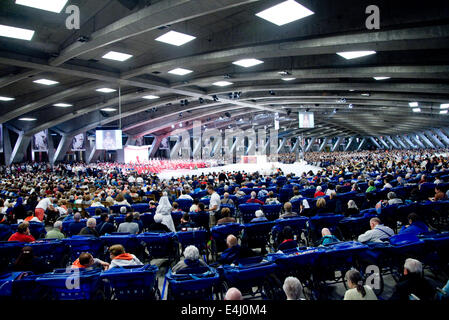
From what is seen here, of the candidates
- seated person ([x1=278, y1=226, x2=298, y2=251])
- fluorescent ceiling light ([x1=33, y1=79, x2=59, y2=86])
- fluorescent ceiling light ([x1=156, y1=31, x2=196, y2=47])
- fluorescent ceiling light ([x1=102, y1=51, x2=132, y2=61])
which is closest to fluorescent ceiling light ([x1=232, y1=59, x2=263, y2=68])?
fluorescent ceiling light ([x1=156, y1=31, x2=196, y2=47])

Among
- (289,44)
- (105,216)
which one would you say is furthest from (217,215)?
(289,44)

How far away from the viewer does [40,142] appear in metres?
32.8

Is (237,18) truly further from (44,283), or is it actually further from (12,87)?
(12,87)

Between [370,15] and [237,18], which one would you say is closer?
[370,15]

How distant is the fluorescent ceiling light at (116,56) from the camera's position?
13562 millimetres

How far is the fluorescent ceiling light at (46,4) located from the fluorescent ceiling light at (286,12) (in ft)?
20.4

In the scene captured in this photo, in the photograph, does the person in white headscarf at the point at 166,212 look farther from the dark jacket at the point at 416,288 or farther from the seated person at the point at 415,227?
the dark jacket at the point at 416,288

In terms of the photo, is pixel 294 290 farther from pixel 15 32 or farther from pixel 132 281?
pixel 15 32

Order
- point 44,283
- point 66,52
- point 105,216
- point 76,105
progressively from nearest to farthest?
point 44,283 < point 105,216 < point 66,52 < point 76,105

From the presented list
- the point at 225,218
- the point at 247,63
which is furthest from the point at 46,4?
the point at 247,63

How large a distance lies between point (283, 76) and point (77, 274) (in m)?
15.0

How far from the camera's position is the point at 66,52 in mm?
12242

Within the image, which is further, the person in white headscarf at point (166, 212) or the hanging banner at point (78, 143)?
the hanging banner at point (78, 143)

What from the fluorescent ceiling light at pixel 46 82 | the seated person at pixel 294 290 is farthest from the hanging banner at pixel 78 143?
the seated person at pixel 294 290
